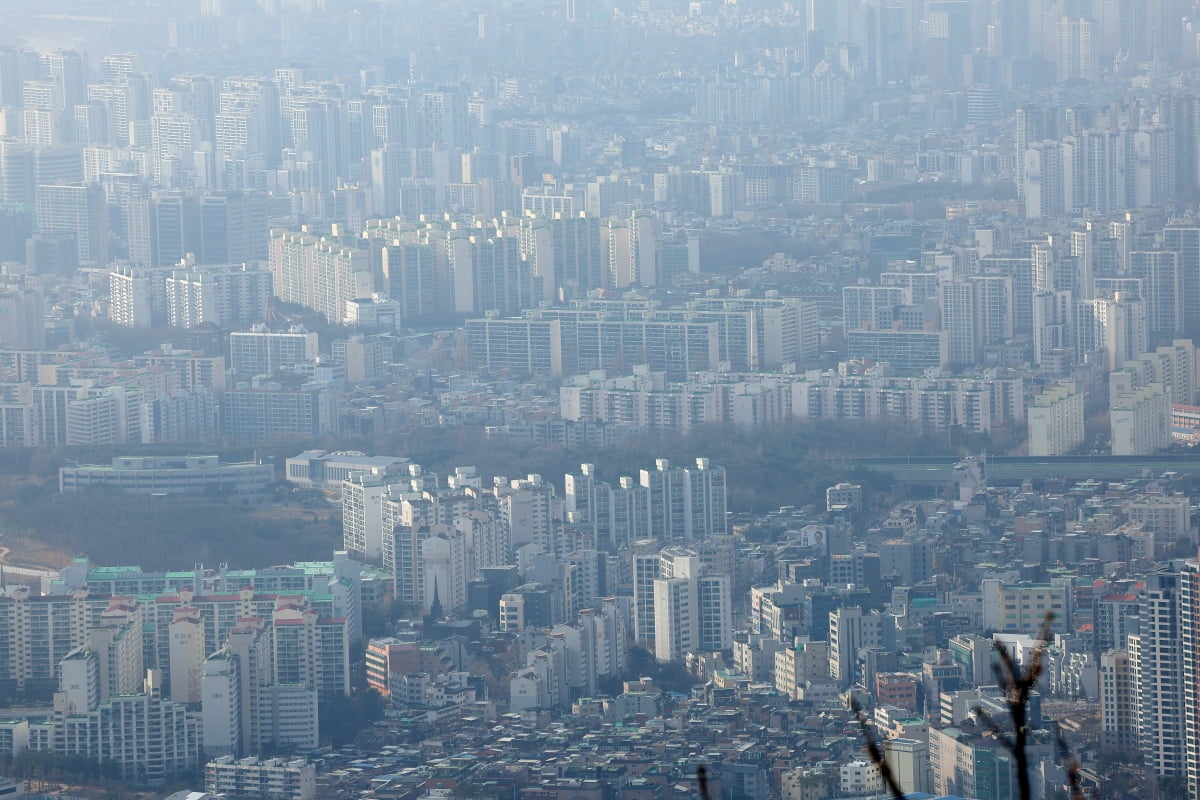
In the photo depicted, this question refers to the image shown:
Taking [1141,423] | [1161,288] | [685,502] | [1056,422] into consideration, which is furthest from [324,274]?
[685,502]

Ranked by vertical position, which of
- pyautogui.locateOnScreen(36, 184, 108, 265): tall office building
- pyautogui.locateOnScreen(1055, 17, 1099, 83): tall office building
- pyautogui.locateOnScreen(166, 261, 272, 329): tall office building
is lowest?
pyautogui.locateOnScreen(166, 261, 272, 329): tall office building

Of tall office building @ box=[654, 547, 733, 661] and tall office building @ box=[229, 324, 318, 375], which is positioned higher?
tall office building @ box=[229, 324, 318, 375]


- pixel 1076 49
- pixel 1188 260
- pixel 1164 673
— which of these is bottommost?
pixel 1164 673

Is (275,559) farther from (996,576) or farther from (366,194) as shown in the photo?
(366,194)

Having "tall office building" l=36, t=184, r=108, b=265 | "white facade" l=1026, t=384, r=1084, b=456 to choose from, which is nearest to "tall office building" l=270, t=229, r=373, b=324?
"tall office building" l=36, t=184, r=108, b=265

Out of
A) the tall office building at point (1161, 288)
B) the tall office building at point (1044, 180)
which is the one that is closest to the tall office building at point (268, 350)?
the tall office building at point (1161, 288)

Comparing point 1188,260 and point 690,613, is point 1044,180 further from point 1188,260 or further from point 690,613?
point 690,613

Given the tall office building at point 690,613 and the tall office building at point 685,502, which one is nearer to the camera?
the tall office building at point 690,613

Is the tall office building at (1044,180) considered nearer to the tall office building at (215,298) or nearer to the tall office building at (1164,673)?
the tall office building at (215,298)

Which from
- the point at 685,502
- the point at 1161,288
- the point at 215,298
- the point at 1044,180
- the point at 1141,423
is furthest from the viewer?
the point at 1044,180

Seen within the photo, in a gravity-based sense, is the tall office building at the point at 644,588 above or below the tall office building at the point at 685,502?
below

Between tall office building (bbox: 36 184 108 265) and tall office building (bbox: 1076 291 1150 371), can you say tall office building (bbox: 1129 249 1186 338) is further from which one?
tall office building (bbox: 36 184 108 265)
